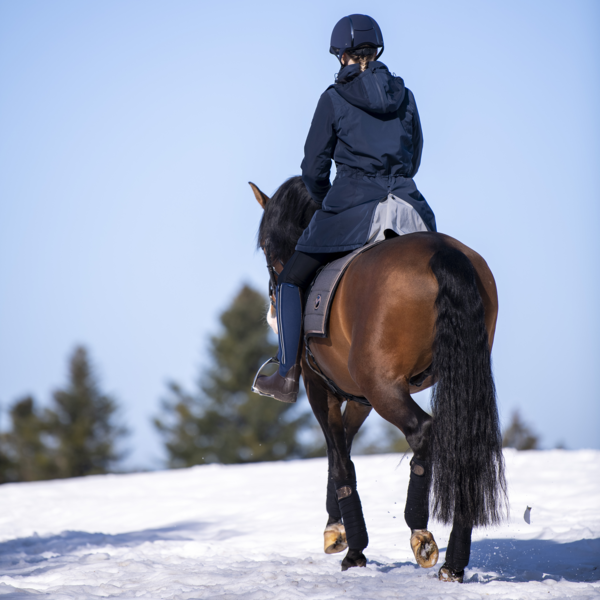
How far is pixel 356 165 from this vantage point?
12.7ft

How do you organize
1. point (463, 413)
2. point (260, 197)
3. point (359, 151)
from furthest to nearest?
point (260, 197)
point (359, 151)
point (463, 413)

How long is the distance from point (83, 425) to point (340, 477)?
1432 inches

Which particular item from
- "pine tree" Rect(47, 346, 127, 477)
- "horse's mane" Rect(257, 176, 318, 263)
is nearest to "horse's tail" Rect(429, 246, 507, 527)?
"horse's mane" Rect(257, 176, 318, 263)

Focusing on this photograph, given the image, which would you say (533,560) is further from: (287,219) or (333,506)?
(287,219)

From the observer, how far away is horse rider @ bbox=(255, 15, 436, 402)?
3770 millimetres

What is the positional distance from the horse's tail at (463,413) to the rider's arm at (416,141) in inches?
44.7

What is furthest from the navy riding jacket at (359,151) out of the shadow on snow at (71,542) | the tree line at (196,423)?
the tree line at (196,423)

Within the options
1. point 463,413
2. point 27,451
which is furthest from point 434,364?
point 27,451

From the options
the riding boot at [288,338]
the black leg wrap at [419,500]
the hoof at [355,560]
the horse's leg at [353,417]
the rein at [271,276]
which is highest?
the rein at [271,276]

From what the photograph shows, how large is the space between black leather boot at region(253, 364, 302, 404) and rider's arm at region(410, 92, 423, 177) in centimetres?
136

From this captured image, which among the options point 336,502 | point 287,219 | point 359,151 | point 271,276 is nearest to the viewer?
point 359,151

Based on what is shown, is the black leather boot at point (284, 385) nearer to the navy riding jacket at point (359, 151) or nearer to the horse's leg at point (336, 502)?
the horse's leg at point (336, 502)

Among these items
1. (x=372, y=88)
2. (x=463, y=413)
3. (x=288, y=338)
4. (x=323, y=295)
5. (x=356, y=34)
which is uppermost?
(x=356, y=34)

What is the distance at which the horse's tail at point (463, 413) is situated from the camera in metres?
3.07
